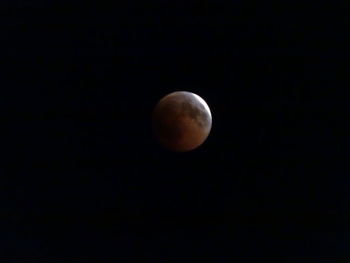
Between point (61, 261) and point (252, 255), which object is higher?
point (252, 255)

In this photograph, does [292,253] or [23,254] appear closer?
[23,254]

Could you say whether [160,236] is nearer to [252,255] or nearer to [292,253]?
[252,255]

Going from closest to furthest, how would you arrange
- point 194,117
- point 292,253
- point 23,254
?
point 194,117 < point 23,254 < point 292,253

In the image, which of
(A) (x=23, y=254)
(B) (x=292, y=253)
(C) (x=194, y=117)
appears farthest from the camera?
(B) (x=292, y=253)

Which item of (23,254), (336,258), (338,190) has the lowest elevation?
(23,254)

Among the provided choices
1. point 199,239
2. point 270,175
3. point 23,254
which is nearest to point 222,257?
point 199,239

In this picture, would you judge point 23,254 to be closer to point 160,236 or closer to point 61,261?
point 61,261
